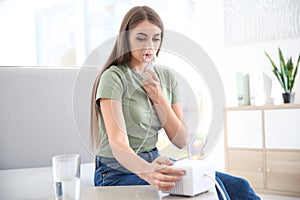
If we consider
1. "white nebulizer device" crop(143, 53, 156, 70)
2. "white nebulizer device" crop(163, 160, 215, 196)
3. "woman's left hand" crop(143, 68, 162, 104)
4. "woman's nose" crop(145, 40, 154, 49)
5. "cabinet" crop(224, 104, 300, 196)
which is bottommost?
"cabinet" crop(224, 104, 300, 196)

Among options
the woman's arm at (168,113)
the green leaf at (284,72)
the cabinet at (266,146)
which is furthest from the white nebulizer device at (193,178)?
the green leaf at (284,72)

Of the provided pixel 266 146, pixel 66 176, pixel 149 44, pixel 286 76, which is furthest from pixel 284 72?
pixel 66 176

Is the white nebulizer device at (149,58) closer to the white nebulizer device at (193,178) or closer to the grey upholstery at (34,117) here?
the white nebulizer device at (193,178)

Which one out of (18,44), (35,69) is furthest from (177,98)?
(18,44)

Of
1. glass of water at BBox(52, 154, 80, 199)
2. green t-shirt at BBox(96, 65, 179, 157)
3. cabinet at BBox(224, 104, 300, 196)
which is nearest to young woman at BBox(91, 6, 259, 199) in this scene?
green t-shirt at BBox(96, 65, 179, 157)

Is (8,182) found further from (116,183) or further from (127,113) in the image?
(127,113)

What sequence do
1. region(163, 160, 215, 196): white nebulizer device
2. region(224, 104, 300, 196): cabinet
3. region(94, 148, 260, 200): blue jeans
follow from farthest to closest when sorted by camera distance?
region(224, 104, 300, 196): cabinet < region(94, 148, 260, 200): blue jeans < region(163, 160, 215, 196): white nebulizer device

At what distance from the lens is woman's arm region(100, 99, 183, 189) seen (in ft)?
2.66

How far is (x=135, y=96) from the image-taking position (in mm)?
958

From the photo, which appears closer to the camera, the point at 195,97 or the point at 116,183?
the point at 195,97

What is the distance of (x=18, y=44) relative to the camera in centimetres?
279

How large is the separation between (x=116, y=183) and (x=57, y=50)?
2.23m

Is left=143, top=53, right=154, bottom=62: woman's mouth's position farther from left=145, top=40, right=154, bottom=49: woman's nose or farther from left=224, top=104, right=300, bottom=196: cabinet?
left=224, top=104, right=300, bottom=196: cabinet

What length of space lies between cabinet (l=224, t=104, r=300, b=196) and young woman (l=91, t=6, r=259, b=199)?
1632mm
